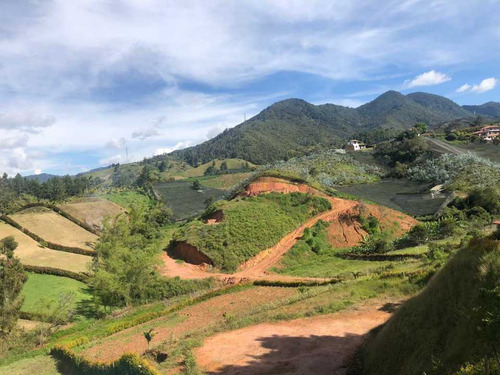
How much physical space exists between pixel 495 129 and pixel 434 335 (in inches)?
4425

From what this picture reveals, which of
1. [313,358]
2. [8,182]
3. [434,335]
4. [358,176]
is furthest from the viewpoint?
[8,182]

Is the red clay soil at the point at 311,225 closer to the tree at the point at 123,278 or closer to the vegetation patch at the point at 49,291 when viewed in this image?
the tree at the point at 123,278

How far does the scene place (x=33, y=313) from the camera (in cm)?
2802

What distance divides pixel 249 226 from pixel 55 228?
32.0m

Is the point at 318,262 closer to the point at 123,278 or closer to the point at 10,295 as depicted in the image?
the point at 123,278

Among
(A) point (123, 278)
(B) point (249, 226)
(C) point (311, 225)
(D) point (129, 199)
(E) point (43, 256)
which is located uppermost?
(D) point (129, 199)

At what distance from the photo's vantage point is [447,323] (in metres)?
8.74

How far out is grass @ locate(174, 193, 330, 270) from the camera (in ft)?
117

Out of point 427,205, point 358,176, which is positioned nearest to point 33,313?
point 427,205

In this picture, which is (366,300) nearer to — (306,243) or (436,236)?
(436,236)

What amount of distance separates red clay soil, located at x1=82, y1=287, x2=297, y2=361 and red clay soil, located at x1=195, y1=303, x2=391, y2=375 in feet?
11.6

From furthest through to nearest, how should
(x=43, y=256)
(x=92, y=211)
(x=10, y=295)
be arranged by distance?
(x=92, y=211) < (x=43, y=256) < (x=10, y=295)

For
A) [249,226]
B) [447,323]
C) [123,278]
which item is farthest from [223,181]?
[447,323]

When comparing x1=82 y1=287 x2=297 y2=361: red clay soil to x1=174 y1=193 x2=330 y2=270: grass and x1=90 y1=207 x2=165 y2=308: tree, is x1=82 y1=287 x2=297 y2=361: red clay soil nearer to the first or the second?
x1=90 y1=207 x2=165 y2=308: tree
